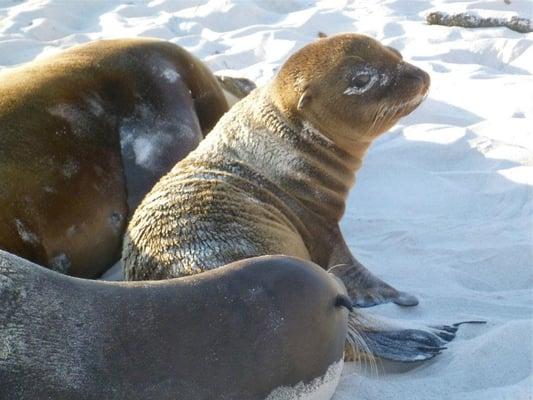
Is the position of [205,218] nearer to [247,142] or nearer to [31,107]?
[247,142]

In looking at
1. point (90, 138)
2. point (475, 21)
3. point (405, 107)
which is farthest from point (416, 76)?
point (475, 21)

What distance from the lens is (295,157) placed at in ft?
12.6

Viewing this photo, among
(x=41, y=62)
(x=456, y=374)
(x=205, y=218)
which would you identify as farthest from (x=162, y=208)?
(x=41, y=62)

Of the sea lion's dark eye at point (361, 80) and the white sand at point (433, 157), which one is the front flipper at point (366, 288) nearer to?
the white sand at point (433, 157)

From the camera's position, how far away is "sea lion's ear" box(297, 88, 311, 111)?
3.86 m

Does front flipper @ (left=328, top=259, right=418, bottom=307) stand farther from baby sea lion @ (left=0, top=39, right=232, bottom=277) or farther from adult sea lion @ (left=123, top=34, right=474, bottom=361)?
baby sea lion @ (left=0, top=39, right=232, bottom=277)

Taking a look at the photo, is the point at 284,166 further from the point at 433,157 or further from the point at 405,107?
the point at 433,157

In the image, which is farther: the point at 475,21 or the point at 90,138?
the point at 475,21

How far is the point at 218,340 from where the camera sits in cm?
247

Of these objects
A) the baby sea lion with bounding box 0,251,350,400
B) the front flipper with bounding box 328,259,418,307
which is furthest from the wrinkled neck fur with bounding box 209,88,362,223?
the baby sea lion with bounding box 0,251,350,400

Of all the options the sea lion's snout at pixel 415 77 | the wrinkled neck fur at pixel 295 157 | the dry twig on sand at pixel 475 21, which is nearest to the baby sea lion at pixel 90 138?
the wrinkled neck fur at pixel 295 157

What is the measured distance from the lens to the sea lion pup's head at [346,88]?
3.91 m

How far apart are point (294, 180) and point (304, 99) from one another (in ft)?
1.16

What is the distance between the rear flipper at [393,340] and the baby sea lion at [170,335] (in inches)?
16.9
